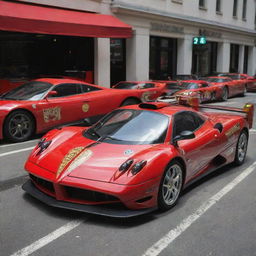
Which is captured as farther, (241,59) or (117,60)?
(241,59)

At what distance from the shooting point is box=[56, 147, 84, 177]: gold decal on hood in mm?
4129

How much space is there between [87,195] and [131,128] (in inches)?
49.2

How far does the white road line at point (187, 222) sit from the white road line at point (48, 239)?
0.89m

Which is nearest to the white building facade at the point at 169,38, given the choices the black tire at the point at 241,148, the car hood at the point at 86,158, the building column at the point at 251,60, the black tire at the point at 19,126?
the building column at the point at 251,60

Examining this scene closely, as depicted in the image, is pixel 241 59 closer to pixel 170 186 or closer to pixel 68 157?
pixel 170 186

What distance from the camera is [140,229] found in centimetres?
379

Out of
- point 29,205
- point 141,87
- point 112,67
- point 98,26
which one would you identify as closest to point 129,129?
point 29,205

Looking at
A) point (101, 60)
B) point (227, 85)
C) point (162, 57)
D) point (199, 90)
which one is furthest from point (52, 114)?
point (162, 57)

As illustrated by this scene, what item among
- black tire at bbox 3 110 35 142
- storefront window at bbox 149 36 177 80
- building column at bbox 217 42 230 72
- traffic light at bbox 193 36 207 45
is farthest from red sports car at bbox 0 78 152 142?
building column at bbox 217 42 230 72

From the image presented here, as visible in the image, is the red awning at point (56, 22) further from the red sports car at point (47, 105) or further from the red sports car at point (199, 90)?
the red sports car at point (47, 105)

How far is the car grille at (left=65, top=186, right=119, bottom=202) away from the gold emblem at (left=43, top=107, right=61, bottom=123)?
470cm

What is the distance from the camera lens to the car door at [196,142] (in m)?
4.77

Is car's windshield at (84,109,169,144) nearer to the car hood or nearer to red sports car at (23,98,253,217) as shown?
red sports car at (23,98,253,217)

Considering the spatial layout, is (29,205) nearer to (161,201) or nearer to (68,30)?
(161,201)
